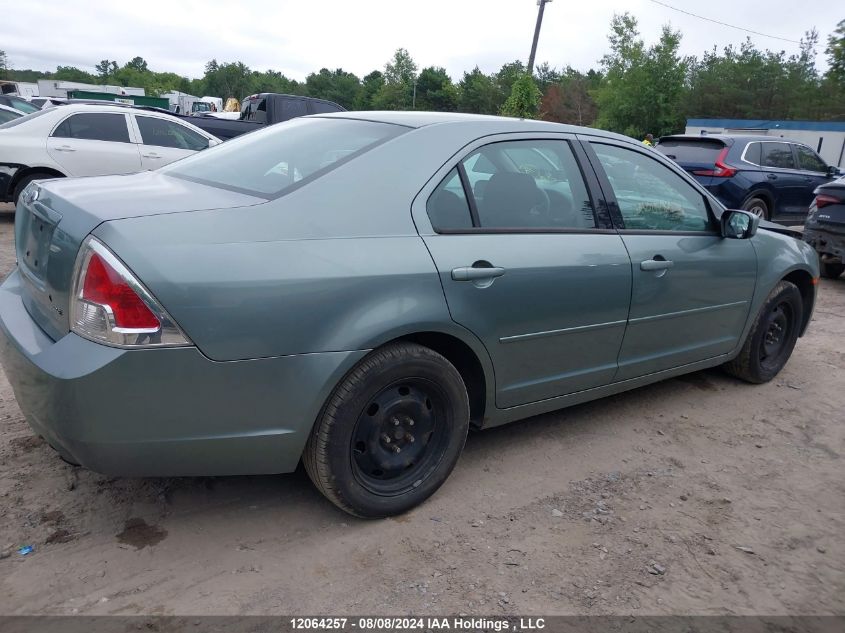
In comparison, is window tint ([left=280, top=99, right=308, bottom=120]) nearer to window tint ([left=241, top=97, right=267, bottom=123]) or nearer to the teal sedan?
window tint ([left=241, top=97, right=267, bottom=123])

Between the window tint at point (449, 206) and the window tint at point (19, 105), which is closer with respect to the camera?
the window tint at point (449, 206)

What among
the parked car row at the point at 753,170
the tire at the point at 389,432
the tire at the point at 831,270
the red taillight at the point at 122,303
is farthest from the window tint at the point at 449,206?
the parked car row at the point at 753,170

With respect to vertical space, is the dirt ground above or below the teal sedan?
below

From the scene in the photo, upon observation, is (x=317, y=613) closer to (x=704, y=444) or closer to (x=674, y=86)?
(x=704, y=444)

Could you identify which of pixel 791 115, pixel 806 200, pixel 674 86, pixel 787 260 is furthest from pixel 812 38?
pixel 787 260

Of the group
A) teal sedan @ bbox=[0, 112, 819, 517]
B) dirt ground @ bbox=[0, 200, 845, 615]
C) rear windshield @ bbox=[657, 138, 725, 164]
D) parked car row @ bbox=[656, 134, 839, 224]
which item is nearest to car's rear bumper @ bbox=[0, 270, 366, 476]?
teal sedan @ bbox=[0, 112, 819, 517]

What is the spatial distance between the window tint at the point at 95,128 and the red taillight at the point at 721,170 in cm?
853

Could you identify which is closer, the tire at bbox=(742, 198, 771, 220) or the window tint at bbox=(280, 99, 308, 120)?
the tire at bbox=(742, 198, 771, 220)

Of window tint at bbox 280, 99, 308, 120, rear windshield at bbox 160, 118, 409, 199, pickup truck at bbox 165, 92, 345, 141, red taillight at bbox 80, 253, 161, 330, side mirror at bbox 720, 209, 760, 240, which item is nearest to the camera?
red taillight at bbox 80, 253, 161, 330

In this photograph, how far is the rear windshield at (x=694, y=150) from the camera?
10711 mm

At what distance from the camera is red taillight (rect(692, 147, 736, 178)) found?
10.4 m

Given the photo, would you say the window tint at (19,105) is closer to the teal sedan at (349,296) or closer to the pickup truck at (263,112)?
the pickup truck at (263,112)

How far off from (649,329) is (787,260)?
1.51 meters

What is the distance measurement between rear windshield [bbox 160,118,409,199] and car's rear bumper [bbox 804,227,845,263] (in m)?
6.99
